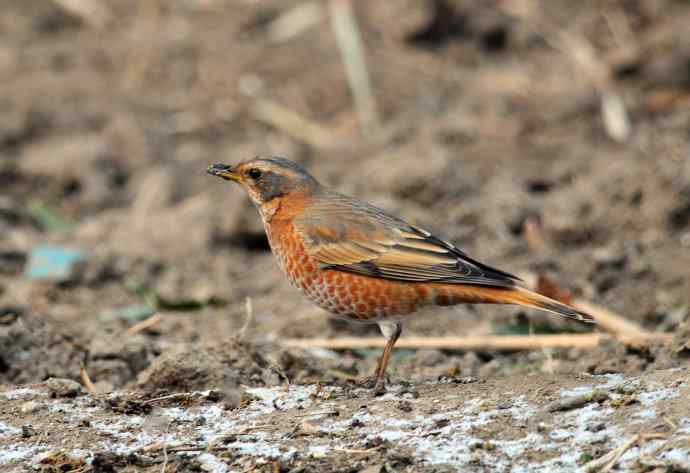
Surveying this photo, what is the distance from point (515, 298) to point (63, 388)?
7.48 feet

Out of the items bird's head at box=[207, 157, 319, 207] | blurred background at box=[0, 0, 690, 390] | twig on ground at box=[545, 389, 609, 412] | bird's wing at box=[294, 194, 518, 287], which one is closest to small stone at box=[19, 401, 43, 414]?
blurred background at box=[0, 0, 690, 390]

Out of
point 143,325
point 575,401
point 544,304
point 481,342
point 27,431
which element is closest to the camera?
point 575,401

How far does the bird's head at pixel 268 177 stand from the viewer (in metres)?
7.21

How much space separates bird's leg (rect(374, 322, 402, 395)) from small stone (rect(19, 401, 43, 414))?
5.25 feet

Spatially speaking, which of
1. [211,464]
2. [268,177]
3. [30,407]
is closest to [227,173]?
[268,177]

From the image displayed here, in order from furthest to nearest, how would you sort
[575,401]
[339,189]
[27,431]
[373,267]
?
[339,189] → [373,267] → [27,431] → [575,401]

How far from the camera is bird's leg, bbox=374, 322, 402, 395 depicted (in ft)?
20.2

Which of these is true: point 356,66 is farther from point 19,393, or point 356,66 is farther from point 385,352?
point 19,393

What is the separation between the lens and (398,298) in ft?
21.7

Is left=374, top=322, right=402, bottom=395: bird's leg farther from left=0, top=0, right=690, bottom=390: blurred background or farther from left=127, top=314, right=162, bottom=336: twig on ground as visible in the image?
left=127, top=314, right=162, bottom=336: twig on ground

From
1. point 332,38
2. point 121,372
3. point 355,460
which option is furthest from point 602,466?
point 332,38

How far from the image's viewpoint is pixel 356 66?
42.7 feet

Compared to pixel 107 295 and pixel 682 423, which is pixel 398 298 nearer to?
pixel 682 423

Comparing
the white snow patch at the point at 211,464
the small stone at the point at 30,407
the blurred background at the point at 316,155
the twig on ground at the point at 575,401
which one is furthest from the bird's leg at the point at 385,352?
the small stone at the point at 30,407
